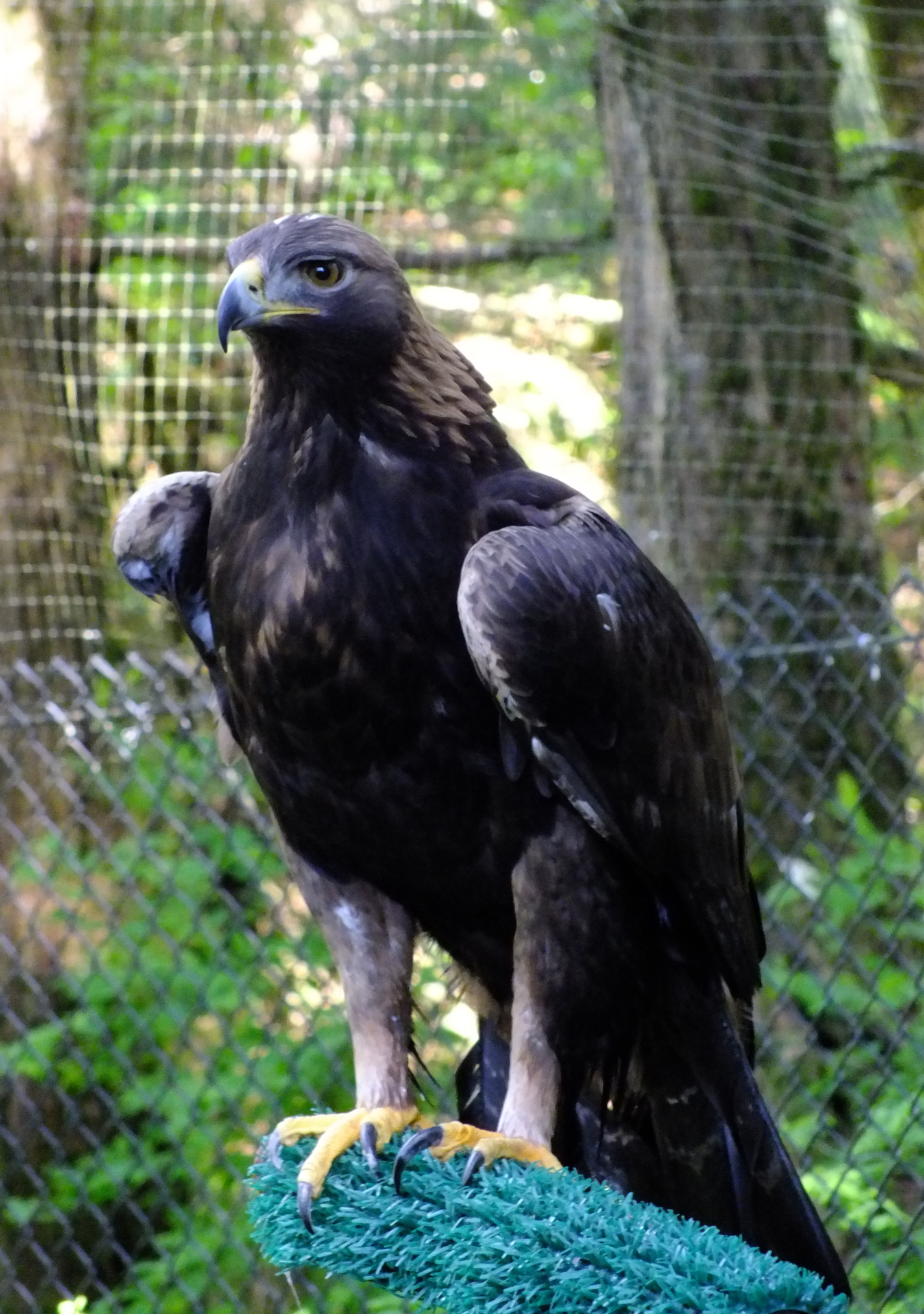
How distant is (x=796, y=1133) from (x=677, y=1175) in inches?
61.4

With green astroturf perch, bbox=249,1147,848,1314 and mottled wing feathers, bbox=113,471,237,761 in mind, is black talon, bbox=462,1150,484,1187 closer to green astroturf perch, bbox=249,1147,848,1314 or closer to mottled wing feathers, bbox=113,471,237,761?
green astroturf perch, bbox=249,1147,848,1314

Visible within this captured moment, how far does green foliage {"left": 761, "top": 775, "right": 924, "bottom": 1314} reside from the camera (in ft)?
13.0

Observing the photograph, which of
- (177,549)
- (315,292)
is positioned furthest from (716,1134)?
(315,292)

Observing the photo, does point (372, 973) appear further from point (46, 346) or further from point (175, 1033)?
point (46, 346)

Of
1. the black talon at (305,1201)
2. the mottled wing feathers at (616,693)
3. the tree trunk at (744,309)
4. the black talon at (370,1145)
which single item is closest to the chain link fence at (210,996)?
the tree trunk at (744,309)

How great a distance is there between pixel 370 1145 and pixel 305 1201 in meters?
0.16

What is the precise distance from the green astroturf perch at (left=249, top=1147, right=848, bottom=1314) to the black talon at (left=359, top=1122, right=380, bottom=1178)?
0.6 inches

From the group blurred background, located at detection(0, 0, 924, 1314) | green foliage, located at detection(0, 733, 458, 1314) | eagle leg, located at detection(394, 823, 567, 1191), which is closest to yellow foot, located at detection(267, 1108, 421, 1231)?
eagle leg, located at detection(394, 823, 567, 1191)

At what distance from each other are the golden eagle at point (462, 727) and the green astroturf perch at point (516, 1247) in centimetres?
6

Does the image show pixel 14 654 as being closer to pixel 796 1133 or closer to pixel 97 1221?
pixel 97 1221

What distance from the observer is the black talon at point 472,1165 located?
2393 mm

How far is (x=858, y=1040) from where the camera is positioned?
13.4ft

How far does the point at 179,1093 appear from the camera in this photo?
4598mm

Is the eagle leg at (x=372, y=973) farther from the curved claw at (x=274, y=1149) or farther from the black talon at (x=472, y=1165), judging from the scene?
the black talon at (x=472, y=1165)
